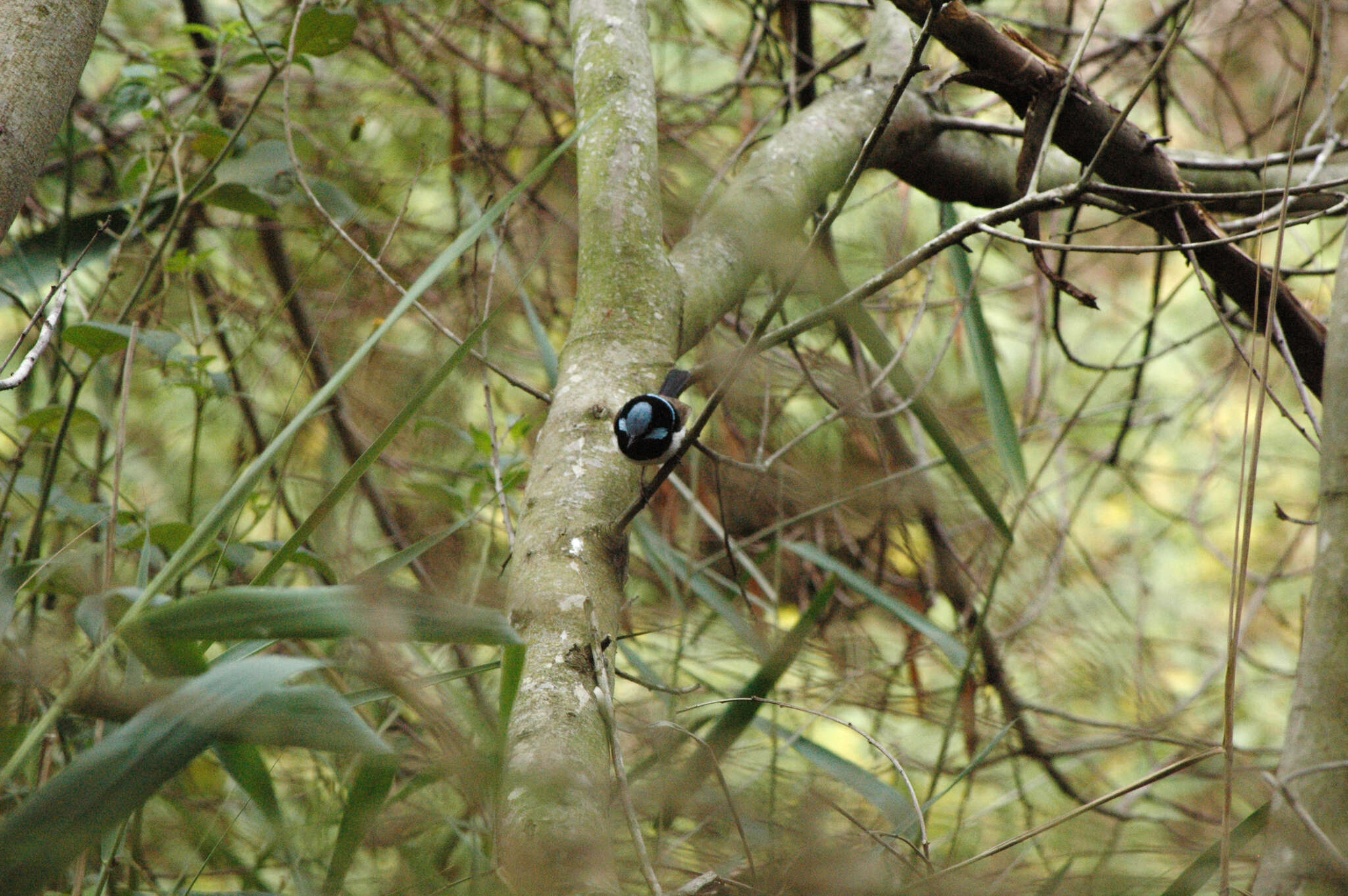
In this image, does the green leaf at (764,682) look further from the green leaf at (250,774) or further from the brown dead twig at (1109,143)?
the brown dead twig at (1109,143)

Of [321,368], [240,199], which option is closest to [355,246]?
[240,199]

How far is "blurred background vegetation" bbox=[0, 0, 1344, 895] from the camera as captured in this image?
993 millimetres

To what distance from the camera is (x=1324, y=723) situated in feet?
2.26

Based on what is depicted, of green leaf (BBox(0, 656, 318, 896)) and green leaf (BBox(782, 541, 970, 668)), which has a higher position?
green leaf (BBox(782, 541, 970, 668))

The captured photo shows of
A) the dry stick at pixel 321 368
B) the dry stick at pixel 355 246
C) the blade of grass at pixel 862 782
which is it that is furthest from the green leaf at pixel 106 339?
the blade of grass at pixel 862 782

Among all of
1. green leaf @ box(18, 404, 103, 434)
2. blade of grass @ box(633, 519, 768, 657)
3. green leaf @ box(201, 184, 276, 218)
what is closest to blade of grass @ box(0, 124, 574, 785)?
green leaf @ box(18, 404, 103, 434)

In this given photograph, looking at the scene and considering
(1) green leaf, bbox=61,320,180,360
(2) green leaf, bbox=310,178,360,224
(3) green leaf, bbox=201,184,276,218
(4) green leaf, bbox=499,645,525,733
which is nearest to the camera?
(4) green leaf, bbox=499,645,525,733

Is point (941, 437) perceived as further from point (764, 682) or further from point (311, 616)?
point (311, 616)

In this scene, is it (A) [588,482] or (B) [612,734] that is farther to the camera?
(A) [588,482]

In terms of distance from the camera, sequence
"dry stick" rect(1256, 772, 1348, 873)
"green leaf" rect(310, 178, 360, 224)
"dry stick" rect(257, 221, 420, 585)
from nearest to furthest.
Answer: "dry stick" rect(1256, 772, 1348, 873) < "green leaf" rect(310, 178, 360, 224) < "dry stick" rect(257, 221, 420, 585)

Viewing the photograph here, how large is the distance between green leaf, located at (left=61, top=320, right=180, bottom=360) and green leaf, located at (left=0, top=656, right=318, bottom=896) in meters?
0.68

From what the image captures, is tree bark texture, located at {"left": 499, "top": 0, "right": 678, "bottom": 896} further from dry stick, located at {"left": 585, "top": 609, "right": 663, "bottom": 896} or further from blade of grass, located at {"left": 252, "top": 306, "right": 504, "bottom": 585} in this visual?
blade of grass, located at {"left": 252, "top": 306, "right": 504, "bottom": 585}

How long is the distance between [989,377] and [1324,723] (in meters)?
0.62

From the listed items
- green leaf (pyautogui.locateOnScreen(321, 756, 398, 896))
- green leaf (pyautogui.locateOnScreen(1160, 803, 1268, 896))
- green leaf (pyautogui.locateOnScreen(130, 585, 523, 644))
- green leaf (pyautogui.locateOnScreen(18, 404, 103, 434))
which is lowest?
green leaf (pyautogui.locateOnScreen(1160, 803, 1268, 896))
